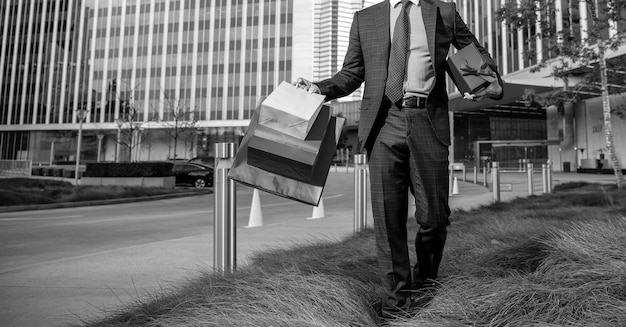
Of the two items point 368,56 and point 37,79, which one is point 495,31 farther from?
point 37,79

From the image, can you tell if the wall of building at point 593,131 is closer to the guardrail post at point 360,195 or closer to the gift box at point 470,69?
the guardrail post at point 360,195

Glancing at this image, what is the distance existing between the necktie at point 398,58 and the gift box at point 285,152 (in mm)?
447

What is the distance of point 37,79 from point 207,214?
6171 centimetres

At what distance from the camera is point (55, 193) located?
1406cm

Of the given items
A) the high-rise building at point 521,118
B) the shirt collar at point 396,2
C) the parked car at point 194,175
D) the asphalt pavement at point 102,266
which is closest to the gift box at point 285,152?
the shirt collar at point 396,2

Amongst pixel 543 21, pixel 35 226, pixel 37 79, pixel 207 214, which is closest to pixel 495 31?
pixel 543 21

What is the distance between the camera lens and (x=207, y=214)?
34.6 feet

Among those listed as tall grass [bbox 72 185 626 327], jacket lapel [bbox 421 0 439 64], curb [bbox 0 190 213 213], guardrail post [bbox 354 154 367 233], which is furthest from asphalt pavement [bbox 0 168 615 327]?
curb [bbox 0 190 213 213]

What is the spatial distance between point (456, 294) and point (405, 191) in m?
0.61

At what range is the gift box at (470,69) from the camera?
2.32 meters

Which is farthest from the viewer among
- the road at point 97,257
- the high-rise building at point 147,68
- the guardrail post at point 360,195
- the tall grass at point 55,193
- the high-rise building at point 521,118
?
the high-rise building at point 147,68

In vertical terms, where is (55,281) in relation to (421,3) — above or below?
below

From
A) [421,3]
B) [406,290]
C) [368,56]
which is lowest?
[406,290]

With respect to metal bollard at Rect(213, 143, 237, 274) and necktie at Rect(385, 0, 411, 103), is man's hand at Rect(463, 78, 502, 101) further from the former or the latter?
metal bollard at Rect(213, 143, 237, 274)
